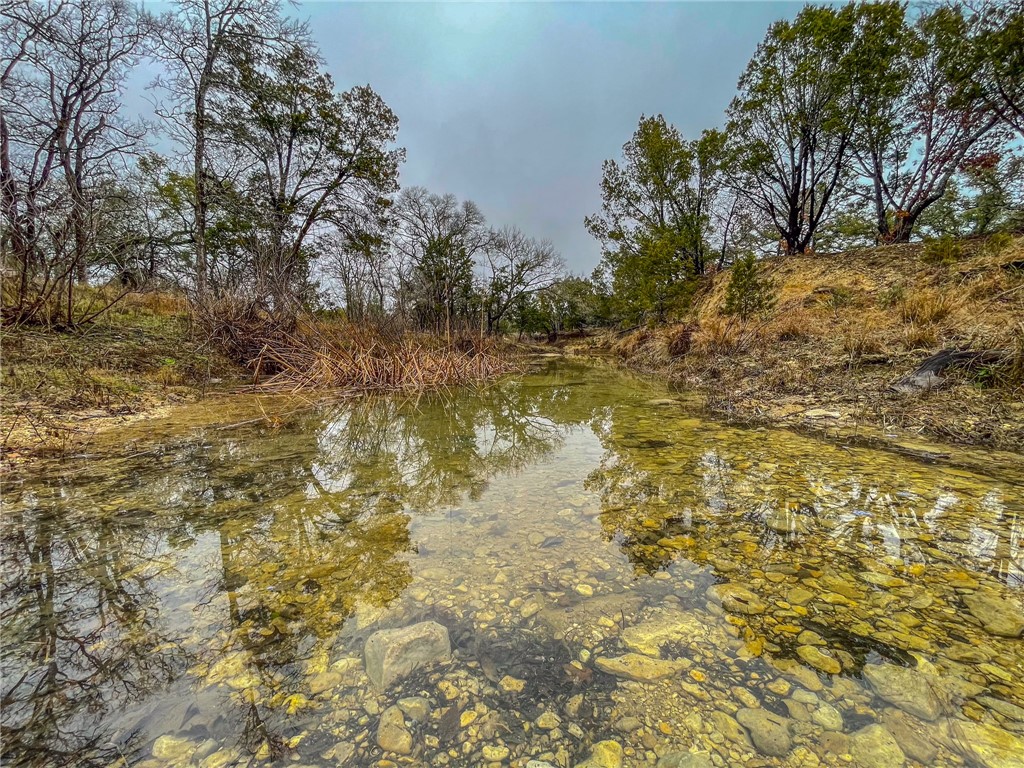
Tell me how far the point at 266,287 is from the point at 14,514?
→ 5.71 metres

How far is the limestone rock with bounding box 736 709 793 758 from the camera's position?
92 centimetres

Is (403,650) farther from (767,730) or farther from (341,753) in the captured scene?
(767,730)

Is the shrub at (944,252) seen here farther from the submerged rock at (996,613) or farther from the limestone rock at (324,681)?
the limestone rock at (324,681)

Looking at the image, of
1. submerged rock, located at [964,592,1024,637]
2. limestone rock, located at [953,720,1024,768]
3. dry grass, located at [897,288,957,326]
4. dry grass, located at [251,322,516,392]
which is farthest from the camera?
dry grass, located at [251,322,516,392]

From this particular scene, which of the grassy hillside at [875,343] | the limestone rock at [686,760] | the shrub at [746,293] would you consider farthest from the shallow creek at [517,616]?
the shrub at [746,293]

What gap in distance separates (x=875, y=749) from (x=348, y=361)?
7412 millimetres

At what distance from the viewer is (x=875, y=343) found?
5.11 meters

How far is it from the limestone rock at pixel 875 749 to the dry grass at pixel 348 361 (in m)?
6.92

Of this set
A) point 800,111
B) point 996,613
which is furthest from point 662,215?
point 996,613

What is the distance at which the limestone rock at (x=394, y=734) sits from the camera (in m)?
0.95

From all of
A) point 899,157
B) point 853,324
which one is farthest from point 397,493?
point 899,157

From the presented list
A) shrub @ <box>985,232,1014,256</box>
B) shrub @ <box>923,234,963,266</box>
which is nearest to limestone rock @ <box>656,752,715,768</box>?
shrub @ <box>985,232,1014,256</box>

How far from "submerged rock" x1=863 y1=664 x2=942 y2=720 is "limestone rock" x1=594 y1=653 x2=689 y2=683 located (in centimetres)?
52

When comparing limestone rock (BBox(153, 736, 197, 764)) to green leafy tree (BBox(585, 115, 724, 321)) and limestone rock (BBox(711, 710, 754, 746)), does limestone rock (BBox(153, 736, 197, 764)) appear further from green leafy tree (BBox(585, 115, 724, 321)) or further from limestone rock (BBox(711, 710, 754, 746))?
green leafy tree (BBox(585, 115, 724, 321))
